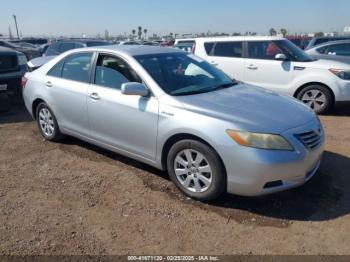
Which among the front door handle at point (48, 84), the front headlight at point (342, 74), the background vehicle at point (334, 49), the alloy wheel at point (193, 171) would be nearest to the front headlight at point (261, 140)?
the alloy wheel at point (193, 171)

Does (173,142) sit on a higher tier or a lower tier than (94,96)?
lower

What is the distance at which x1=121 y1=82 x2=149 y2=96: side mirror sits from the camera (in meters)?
3.96

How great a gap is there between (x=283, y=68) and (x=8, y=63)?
19.6 feet

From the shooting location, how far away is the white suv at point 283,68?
729 cm

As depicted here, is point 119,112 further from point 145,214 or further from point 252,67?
point 252,67

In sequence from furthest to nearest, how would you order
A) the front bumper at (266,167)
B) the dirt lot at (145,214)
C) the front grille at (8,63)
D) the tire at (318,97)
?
1. the front grille at (8,63)
2. the tire at (318,97)
3. the front bumper at (266,167)
4. the dirt lot at (145,214)

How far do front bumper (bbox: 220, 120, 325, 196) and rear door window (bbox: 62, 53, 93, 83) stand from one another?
7.76ft

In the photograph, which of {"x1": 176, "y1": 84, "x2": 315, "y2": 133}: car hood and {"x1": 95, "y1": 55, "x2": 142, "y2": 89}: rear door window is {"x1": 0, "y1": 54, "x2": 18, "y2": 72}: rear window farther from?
{"x1": 176, "y1": 84, "x2": 315, "y2": 133}: car hood

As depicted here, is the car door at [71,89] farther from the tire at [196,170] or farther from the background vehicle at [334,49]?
the background vehicle at [334,49]

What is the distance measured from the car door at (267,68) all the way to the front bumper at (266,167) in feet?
14.2

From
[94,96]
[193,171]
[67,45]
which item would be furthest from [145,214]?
[67,45]

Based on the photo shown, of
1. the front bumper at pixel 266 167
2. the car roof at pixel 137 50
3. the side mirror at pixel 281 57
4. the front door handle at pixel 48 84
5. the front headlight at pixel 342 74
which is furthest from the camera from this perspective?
the side mirror at pixel 281 57

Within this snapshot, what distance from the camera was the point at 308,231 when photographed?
3293 millimetres

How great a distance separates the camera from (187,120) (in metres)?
3.66
